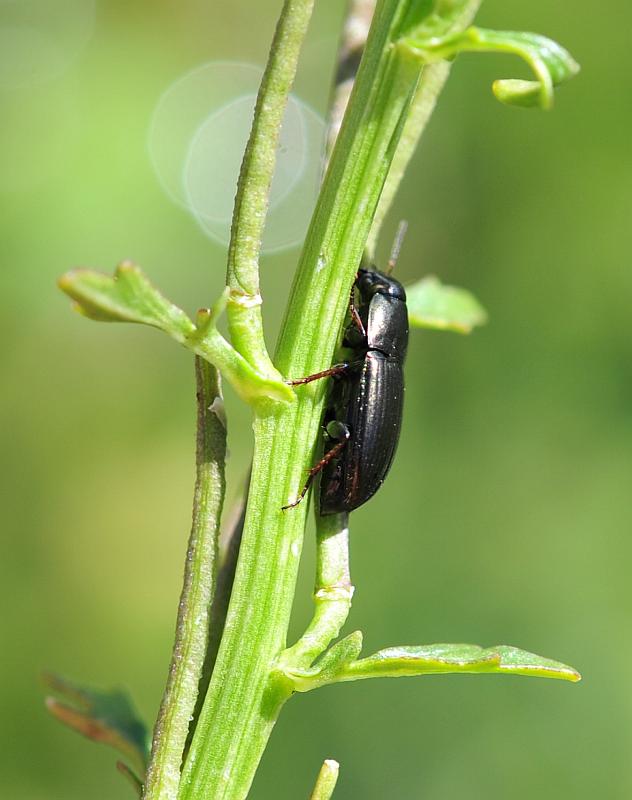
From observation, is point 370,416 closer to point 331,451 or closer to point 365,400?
point 365,400

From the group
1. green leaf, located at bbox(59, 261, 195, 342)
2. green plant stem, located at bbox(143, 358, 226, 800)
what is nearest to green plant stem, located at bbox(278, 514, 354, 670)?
green plant stem, located at bbox(143, 358, 226, 800)

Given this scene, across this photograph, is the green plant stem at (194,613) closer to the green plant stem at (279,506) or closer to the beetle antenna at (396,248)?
the green plant stem at (279,506)

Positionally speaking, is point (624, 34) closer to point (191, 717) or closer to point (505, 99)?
point (505, 99)

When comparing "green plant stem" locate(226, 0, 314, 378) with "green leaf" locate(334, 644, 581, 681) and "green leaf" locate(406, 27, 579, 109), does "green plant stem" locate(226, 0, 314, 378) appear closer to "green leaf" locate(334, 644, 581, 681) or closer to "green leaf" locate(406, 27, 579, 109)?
"green leaf" locate(406, 27, 579, 109)

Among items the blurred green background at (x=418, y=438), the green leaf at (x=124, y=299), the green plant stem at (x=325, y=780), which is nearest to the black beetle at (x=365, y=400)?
the green leaf at (x=124, y=299)

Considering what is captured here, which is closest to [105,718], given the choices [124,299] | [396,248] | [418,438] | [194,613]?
[194,613]

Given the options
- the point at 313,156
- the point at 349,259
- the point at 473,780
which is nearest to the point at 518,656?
the point at 349,259
